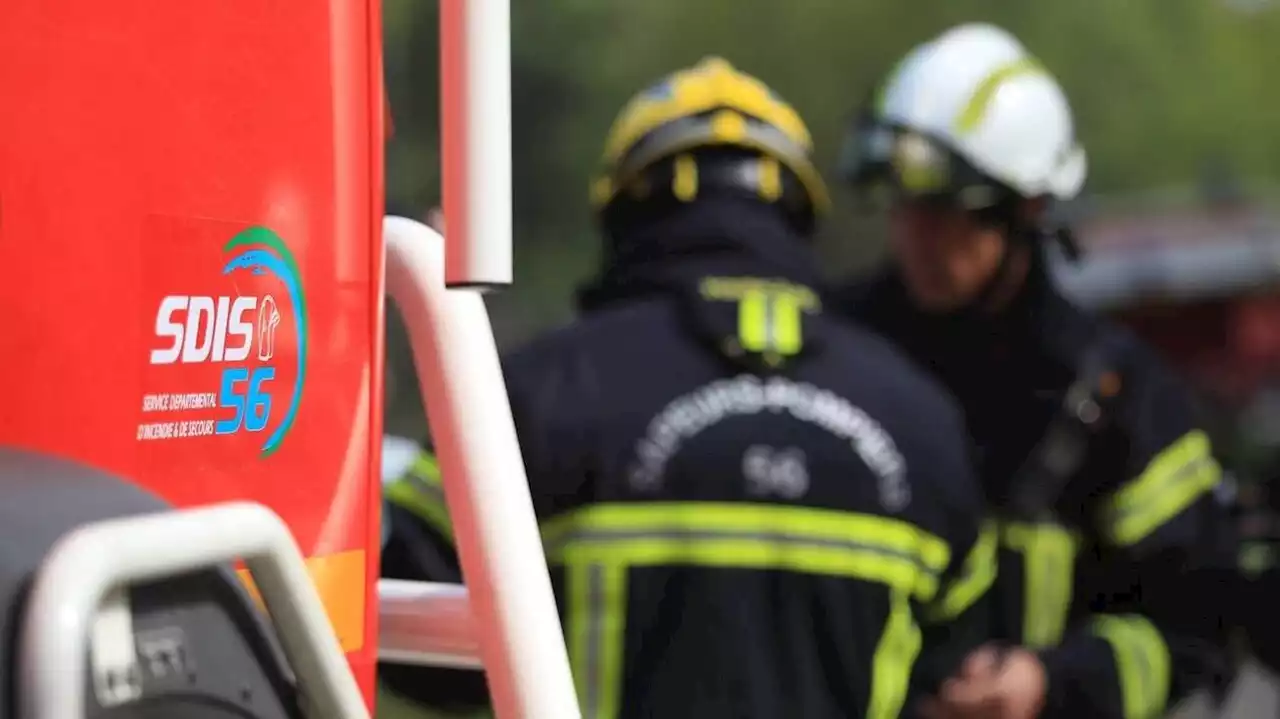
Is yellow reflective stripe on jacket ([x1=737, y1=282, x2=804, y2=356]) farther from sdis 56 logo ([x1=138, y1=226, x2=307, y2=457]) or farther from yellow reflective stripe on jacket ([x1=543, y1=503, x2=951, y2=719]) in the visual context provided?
sdis 56 logo ([x1=138, y1=226, x2=307, y2=457])

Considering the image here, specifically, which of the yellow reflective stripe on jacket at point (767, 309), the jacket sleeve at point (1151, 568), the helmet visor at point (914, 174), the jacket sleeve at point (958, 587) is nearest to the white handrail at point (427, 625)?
the yellow reflective stripe on jacket at point (767, 309)

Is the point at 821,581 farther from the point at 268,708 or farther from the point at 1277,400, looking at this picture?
the point at 1277,400

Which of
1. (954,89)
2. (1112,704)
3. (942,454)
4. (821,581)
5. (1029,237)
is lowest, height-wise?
(1112,704)

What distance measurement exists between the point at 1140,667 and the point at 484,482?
6.83 feet

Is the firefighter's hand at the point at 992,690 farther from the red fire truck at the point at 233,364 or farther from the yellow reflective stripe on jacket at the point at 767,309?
the red fire truck at the point at 233,364

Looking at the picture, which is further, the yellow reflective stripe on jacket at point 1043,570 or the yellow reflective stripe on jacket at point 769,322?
the yellow reflective stripe on jacket at point 1043,570

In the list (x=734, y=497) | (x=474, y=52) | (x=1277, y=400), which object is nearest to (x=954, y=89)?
(x=734, y=497)

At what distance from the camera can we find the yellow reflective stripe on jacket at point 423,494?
8.54 feet

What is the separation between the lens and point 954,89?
3807 millimetres

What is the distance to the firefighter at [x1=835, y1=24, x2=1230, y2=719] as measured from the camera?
308 centimetres

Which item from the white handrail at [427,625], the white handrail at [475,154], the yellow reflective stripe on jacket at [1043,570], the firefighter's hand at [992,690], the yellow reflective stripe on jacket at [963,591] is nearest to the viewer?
the white handrail at [475,154]

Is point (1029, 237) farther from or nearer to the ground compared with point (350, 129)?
farther from the ground

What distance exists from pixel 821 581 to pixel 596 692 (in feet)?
1.21

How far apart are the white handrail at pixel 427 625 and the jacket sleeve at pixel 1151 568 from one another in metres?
1.91
